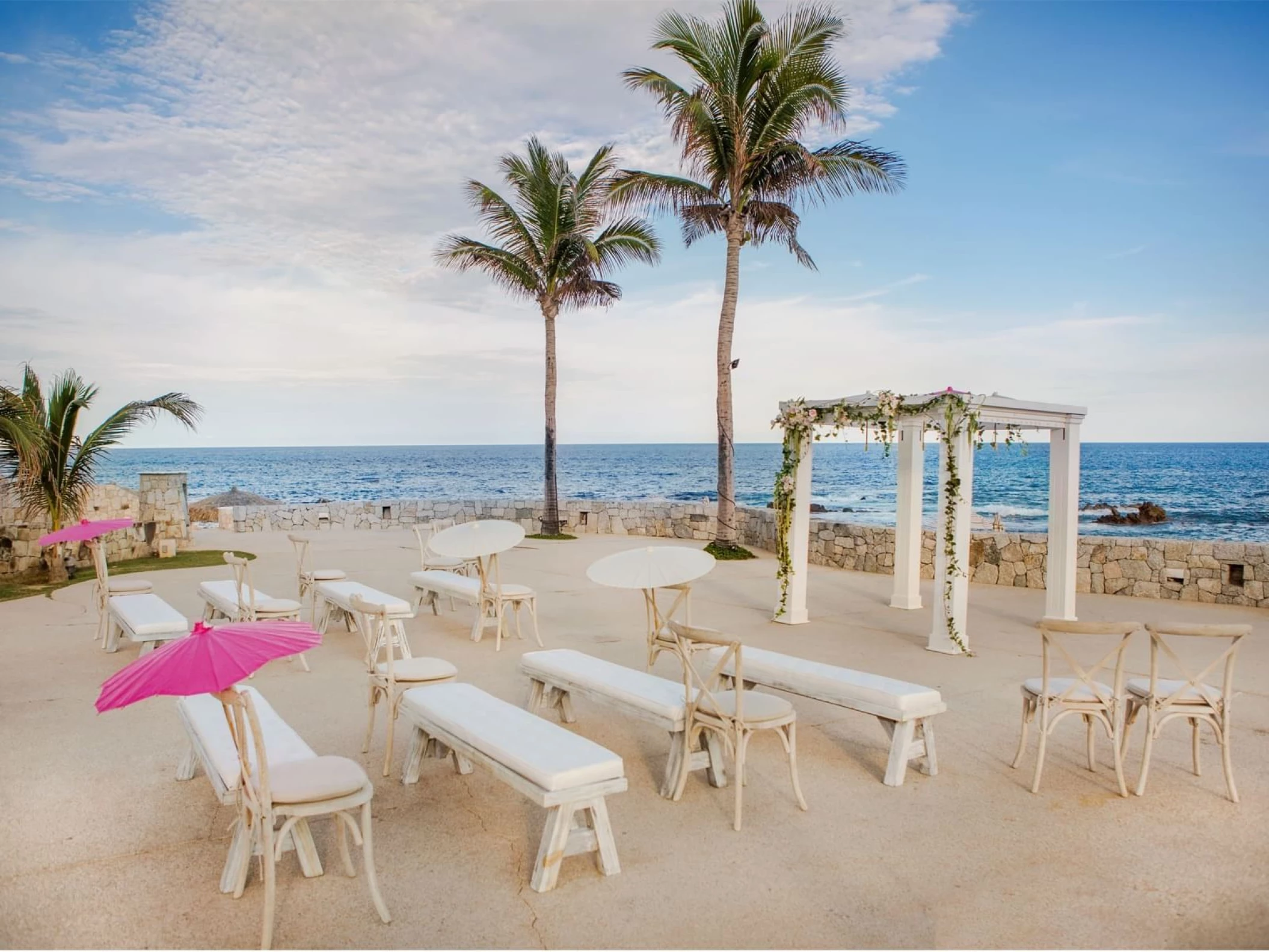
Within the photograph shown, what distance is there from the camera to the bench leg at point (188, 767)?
4715 millimetres

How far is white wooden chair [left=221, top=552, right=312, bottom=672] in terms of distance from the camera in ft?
24.7

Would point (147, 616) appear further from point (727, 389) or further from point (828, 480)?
point (828, 480)

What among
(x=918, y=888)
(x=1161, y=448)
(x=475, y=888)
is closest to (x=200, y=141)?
(x=475, y=888)

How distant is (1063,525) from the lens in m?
9.73

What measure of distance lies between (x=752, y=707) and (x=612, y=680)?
1047mm

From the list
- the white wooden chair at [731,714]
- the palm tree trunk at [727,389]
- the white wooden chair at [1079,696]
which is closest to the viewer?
the white wooden chair at [731,714]

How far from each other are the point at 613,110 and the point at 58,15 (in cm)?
1072

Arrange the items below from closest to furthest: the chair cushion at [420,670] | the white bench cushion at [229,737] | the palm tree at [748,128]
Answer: the white bench cushion at [229,737]
the chair cushion at [420,670]
the palm tree at [748,128]

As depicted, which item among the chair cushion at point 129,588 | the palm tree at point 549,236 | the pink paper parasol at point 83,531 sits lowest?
the chair cushion at point 129,588

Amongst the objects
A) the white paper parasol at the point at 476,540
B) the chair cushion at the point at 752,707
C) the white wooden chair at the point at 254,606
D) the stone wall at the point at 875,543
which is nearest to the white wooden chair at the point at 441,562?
the white paper parasol at the point at 476,540

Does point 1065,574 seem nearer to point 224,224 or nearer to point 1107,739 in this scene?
point 1107,739

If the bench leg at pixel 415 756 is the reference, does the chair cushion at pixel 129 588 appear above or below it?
above

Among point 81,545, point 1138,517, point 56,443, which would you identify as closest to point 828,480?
point 1138,517

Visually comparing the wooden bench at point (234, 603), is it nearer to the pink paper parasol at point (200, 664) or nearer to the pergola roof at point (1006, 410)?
the pink paper parasol at point (200, 664)
